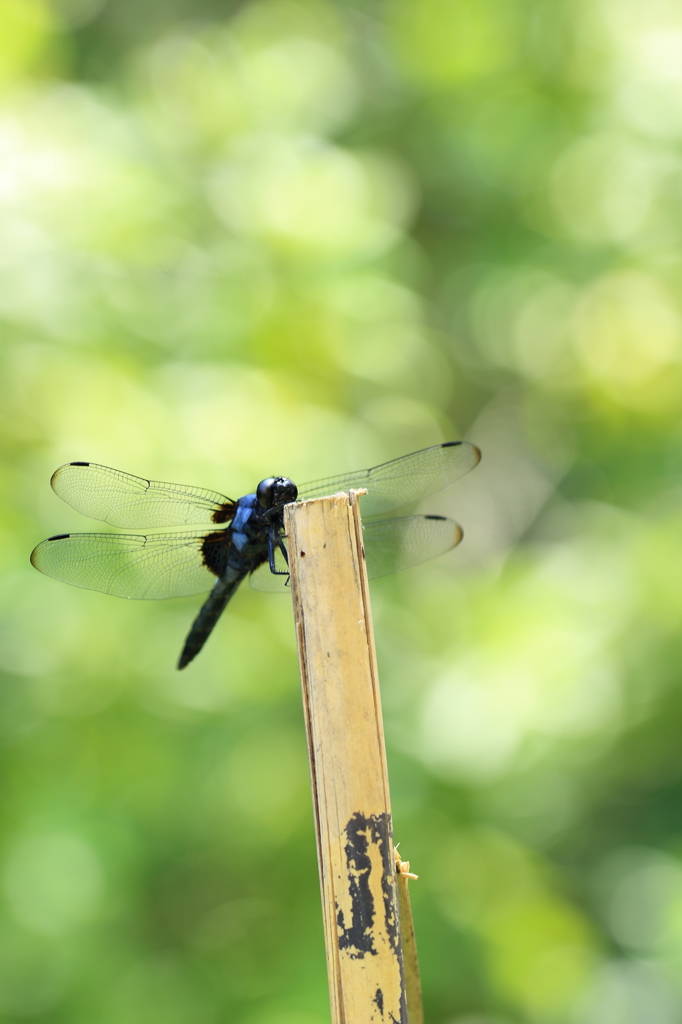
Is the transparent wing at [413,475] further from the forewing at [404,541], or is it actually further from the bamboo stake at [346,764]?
the bamboo stake at [346,764]

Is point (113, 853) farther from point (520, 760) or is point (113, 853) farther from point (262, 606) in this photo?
point (520, 760)

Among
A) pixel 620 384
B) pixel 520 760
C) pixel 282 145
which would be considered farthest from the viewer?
pixel 620 384

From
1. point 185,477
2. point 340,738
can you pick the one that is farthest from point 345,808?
point 185,477

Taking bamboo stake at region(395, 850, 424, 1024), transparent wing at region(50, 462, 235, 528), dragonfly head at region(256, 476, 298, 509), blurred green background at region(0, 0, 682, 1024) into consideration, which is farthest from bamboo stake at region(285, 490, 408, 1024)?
blurred green background at region(0, 0, 682, 1024)

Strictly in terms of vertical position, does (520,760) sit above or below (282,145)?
below

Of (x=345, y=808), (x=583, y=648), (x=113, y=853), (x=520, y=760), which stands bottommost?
(x=345, y=808)

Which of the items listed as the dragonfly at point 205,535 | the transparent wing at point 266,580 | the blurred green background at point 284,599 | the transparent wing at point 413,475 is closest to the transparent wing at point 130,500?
the dragonfly at point 205,535

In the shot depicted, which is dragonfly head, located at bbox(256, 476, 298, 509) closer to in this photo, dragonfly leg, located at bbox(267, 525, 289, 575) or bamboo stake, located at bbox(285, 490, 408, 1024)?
dragonfly leg, located at bbox(267, 525, 289, 575)

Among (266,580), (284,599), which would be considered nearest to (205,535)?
(266,580)
